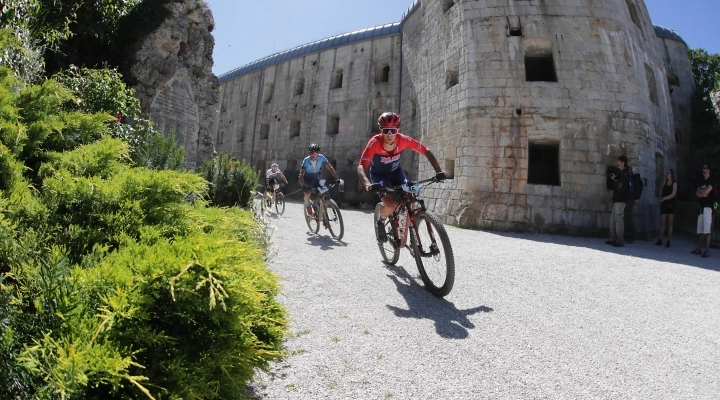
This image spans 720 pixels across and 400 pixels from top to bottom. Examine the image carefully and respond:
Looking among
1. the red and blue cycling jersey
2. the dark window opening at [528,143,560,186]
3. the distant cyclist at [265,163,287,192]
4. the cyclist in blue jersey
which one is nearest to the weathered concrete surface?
the distant cyclist at [265,163,287,192]

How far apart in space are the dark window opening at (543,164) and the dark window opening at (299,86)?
15986mm

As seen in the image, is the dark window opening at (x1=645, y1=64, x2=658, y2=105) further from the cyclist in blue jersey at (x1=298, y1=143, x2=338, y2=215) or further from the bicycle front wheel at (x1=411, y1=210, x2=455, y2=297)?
the bicycle front wheel at (x1=411, y1=210, x2=455, y2=297)

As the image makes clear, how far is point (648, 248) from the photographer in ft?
25.8

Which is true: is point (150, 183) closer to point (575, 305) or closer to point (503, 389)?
point (503, 389)

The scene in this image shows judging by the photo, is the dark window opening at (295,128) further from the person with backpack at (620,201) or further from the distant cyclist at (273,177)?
the person with backpack at (620,201)

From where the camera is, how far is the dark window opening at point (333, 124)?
2122cm

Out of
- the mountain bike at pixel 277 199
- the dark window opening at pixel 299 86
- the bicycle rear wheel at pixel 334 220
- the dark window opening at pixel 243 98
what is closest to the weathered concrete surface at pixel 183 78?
the mountain bike at pixel 277 199

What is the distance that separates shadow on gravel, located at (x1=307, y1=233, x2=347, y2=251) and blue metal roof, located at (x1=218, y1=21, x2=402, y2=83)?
12787 mm

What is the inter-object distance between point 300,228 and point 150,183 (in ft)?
20.9

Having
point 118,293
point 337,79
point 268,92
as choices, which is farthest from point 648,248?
point 268,92

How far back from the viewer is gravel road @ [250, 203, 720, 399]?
7.13 feet

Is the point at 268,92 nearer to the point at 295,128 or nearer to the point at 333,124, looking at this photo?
the point at 295,128

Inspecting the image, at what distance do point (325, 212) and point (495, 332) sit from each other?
14.7 ft

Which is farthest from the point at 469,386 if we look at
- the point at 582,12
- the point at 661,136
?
the point at 661,136
